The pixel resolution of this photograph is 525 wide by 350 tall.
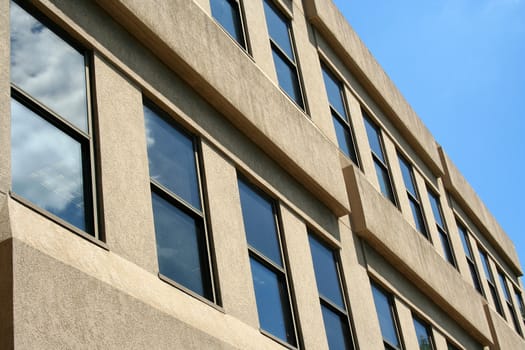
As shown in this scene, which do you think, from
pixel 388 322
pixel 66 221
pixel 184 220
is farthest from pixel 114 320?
pixel 388 322

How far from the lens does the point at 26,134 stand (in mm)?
8625

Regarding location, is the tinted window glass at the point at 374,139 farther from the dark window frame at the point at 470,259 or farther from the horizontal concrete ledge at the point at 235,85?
the dark window frame at the point at 470,259

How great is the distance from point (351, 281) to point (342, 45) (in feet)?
19.2

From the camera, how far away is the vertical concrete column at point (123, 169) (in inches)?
359

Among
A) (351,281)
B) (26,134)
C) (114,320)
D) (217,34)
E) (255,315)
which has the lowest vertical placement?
(114,320)

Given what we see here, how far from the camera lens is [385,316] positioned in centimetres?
1557

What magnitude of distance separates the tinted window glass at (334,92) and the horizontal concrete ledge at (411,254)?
198 cm

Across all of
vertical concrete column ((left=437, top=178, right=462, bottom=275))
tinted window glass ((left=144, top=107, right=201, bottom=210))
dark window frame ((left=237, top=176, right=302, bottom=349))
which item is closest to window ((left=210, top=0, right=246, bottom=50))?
dark window frame ((left=237, top=176, right=302, bottom=349))

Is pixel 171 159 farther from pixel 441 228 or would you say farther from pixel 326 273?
pixel 441 228

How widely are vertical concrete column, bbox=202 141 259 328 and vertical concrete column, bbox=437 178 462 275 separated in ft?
35.8

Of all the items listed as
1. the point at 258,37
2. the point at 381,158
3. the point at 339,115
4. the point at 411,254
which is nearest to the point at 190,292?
the point at 258,37

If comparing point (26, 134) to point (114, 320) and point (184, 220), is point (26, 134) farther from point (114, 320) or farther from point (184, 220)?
point (184, 220)

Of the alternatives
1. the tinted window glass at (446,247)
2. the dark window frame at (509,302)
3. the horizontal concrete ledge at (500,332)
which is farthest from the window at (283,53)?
the dark window frame at (509,302)

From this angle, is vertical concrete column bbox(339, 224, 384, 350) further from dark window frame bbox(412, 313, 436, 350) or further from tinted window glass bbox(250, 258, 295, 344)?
dark window frame bbox(412, 313, 436, 350)
